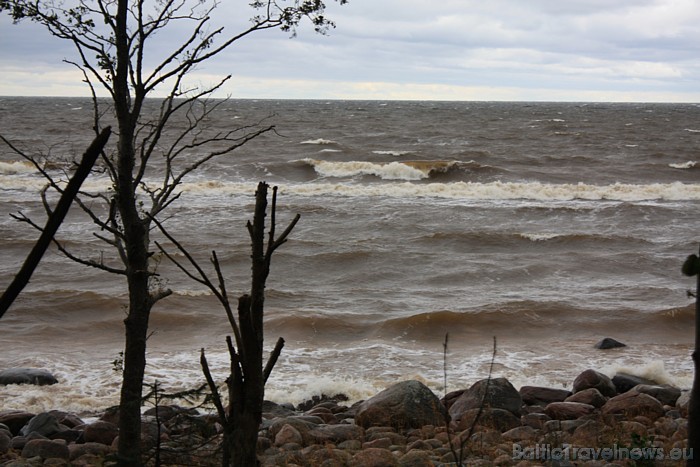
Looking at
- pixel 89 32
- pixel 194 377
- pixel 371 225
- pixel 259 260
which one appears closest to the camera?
pixel 259 260

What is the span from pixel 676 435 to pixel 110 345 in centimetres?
784

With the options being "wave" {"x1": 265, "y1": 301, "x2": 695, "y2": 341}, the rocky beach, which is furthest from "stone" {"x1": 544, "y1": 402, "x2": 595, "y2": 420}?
"wave" {"x1": 265, "y1": 301, "x2": 695, "y2": 341}

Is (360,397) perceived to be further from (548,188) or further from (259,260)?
(548,188)

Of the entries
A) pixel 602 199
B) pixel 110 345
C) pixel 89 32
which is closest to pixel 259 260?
pixel 89 32

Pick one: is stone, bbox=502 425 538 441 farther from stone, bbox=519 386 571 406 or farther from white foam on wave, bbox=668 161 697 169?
white foam on wave, bbox=668 161 697 169

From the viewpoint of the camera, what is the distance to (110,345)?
10820mm

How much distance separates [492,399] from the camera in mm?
7828

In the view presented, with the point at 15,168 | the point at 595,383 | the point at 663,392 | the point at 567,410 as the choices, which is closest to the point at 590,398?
the point at 567,410

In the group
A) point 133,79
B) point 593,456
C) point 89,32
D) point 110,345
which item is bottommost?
point 110,345

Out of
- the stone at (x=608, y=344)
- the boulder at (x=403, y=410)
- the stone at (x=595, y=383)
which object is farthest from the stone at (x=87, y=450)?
the stone at (x=608, y=344)

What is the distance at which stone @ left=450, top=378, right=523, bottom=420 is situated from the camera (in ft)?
25.5

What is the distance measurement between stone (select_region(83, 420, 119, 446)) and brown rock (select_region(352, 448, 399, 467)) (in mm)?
2537

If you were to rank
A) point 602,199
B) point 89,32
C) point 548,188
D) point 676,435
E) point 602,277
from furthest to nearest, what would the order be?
1. point 548,188
2. point 602,199
3. point 602,277
4. point 676,435
5. point 89,32

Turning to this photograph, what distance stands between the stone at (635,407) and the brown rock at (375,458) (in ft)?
9.19
